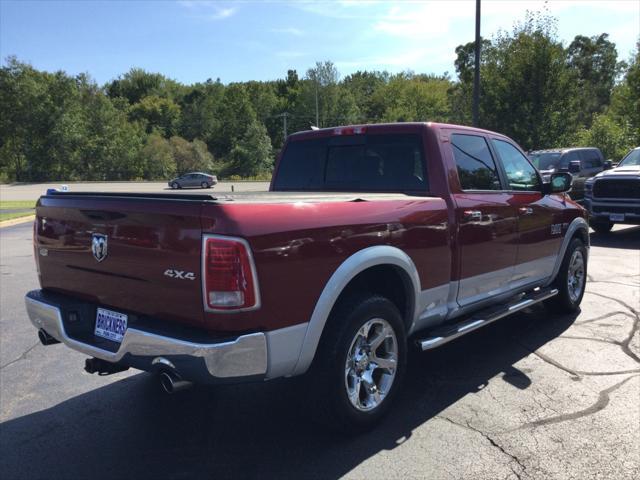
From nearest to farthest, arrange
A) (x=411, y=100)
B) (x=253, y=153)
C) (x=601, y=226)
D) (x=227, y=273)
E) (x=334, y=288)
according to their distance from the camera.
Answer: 1. (x=227, y=273)
2. (x=334, y=288)
3. (x=601, y=226)
4. (x=253, y=153)
5. (x=411, y=100)

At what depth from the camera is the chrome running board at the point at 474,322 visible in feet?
12.0

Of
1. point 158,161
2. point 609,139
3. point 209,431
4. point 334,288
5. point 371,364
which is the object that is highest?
point 158,161

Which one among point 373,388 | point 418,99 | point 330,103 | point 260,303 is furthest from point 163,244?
point 418,99

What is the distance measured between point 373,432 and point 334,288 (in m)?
1.09

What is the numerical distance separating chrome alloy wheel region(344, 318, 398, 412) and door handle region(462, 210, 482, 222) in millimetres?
1170

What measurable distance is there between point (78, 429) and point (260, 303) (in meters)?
1.82

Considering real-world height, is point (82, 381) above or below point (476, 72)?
below

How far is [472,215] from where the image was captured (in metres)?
4.11

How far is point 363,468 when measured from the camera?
2.95m

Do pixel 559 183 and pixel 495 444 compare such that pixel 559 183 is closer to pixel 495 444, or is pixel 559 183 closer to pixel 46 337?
pixel 495 444

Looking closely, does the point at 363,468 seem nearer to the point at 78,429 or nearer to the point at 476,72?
the point at 78,429

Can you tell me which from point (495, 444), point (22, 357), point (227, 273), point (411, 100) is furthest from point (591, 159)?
point (411, 100)

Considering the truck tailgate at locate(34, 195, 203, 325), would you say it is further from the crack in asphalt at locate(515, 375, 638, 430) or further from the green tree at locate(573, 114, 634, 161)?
the green tree at locate(573, 114, 634, 161)

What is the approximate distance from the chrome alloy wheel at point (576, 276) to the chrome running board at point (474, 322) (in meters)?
0.80
